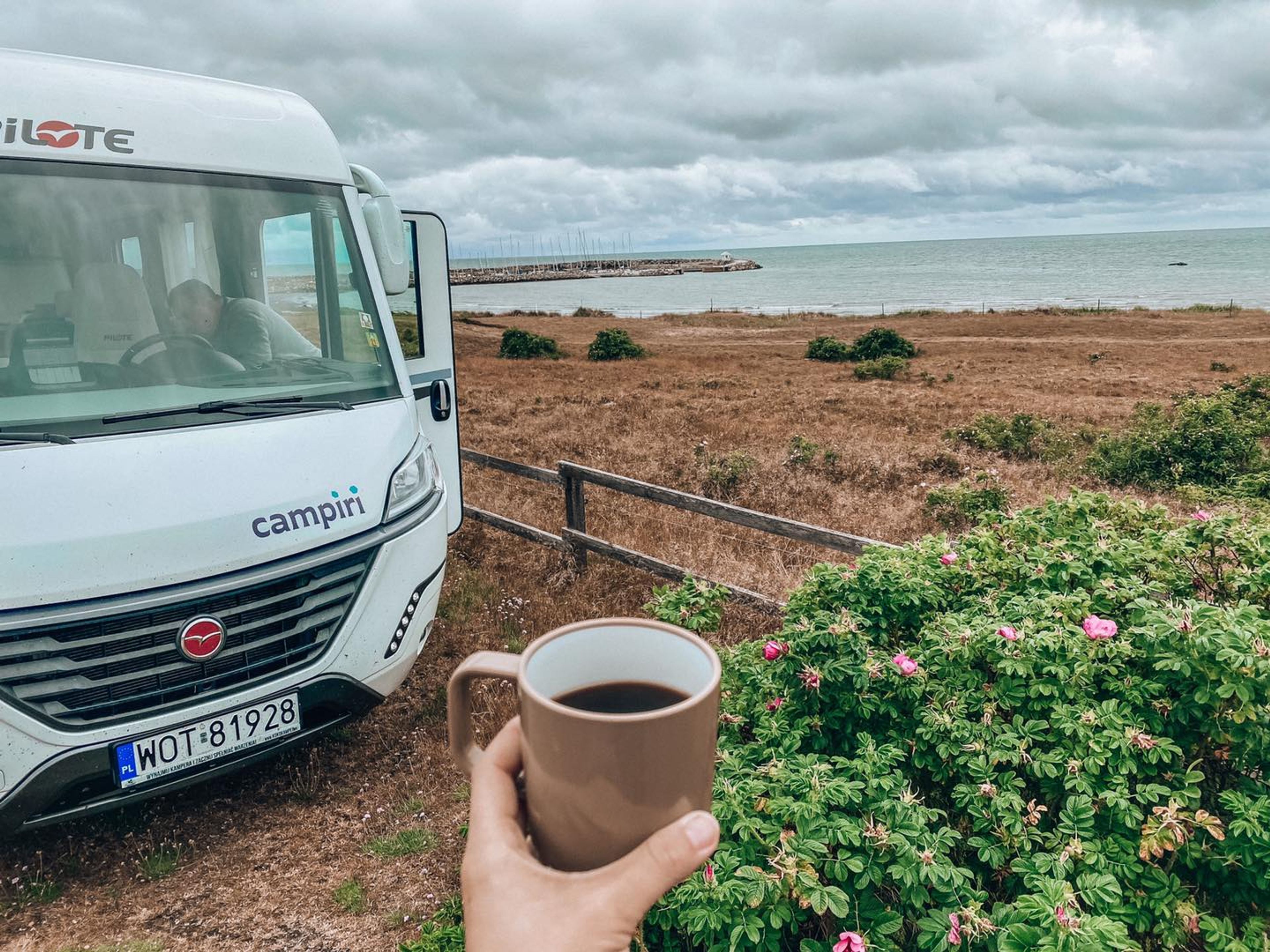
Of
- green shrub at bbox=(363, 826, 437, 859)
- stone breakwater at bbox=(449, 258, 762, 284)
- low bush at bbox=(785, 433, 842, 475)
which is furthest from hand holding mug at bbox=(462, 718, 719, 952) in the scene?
stone breakwater at bbox=(449, 258, 762, 284)

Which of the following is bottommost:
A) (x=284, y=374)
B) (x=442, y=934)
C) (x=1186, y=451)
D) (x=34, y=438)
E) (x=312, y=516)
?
(x=442, y=934)

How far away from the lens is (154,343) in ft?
12.2

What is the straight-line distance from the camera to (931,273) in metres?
129

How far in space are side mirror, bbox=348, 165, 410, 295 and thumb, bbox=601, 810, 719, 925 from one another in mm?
4052

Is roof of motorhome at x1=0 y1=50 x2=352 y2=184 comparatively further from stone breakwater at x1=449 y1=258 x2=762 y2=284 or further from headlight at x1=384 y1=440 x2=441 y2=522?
stone breakwater at x1=449 y1=258 x2=762 y2=284

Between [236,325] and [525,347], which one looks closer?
[236,325]

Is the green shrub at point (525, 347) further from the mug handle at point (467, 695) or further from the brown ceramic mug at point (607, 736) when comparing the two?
the brown ceramic mug at point (607, 736)

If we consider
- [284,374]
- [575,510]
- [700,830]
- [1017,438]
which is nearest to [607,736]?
[700,830]

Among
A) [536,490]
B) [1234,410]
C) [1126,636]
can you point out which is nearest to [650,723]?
[1126,636]

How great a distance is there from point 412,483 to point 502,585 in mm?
2875

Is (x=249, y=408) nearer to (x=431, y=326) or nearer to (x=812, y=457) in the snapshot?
(x=431, y=326)

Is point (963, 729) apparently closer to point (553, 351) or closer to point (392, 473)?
point (392, 473)

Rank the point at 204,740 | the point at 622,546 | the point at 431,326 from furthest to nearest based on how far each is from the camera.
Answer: the point at 622,546
the point at 431,326
the point at 204,740

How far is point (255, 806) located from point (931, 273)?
140m
